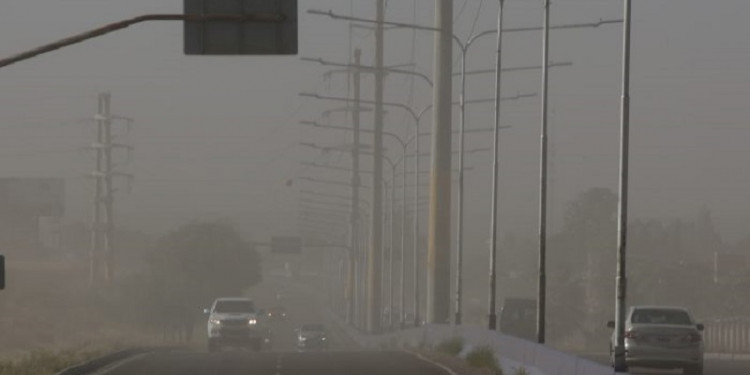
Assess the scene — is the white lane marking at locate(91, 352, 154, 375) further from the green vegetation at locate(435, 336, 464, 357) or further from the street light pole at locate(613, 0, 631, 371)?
the street light pole at locate(613, 0, 631, 371)

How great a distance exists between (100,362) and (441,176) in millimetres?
21327

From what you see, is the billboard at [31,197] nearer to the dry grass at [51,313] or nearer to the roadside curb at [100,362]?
the dry grass at [51,313]

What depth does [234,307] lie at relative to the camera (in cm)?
7825

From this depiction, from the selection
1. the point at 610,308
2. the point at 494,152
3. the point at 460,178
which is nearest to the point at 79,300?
the point at 610,308

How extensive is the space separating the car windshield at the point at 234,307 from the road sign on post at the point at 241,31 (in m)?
40.3

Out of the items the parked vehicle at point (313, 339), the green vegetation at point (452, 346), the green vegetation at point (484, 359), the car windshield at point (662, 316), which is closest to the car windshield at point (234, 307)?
the green vegetation at point (452, 346)

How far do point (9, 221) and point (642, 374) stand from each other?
140 metres

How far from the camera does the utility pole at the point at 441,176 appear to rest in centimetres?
7125

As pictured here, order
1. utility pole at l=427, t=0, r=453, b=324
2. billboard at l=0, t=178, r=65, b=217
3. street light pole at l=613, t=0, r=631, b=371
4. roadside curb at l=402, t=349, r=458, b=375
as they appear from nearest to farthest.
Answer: street light pole at l=613, t=0, r=631, b=371, roadside curb at l=402, t=349, r=458, b=375, utility pole at l=427, t=0, r=453, b=324, billboard at l=0, t=178, r=65, b=217

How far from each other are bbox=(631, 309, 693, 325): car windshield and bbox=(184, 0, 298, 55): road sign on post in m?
16.4

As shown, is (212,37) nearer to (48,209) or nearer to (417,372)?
(417,372)

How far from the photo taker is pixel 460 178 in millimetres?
79188

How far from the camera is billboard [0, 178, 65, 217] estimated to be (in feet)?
587

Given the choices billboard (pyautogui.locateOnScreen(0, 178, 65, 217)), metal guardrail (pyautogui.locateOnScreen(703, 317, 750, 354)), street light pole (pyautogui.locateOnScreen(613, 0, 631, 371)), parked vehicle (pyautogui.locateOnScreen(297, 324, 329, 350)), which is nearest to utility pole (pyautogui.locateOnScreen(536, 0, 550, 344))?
street light pole (pyautogui.locateOnScreen(613, 0, 631, 371))
